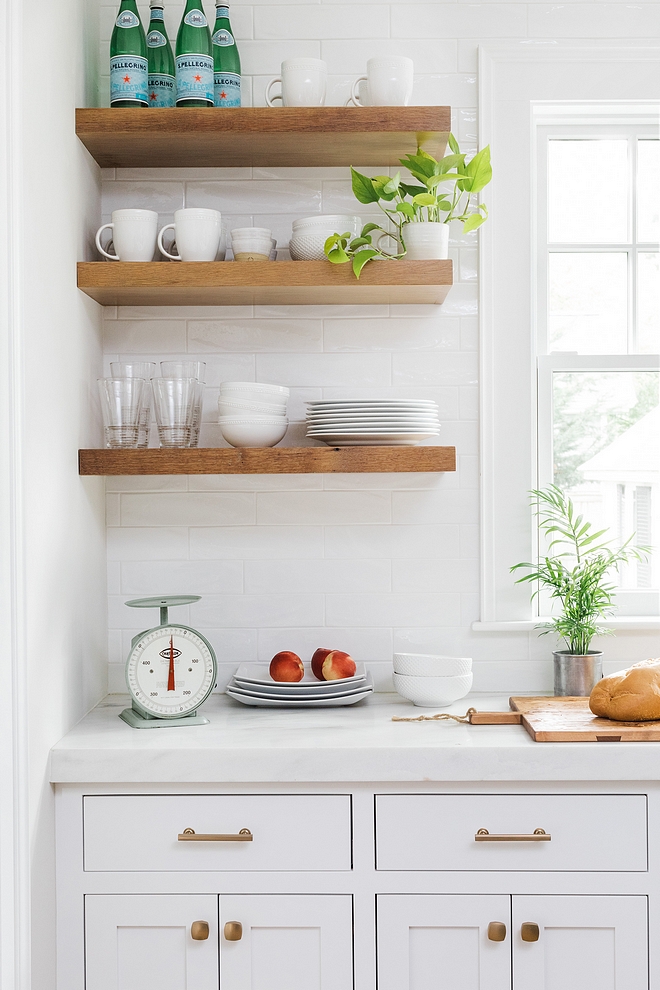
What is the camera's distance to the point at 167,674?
6.15 ft

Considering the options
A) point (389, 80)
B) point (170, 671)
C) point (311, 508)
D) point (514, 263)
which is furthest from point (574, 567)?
point (389, 80)

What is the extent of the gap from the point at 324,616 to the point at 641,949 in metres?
0.98

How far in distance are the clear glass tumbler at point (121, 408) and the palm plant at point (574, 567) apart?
3.22ft

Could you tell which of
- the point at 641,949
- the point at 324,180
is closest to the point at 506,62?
the point at 324,180

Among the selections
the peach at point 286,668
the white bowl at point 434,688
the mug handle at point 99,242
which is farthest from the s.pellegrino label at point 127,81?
the white bowl at point 434,688

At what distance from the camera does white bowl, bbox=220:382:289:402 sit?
1937 mm

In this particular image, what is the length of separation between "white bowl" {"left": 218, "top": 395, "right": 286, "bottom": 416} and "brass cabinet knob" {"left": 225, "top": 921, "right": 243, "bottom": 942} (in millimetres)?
1038

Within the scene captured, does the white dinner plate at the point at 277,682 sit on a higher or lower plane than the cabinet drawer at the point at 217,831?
higher

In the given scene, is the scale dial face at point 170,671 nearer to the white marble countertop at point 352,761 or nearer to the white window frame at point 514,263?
the white marble countertop at point 352,761

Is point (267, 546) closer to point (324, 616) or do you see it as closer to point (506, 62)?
point (324, 616)

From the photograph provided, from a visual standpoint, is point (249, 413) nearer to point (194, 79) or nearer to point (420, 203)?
point (420, 203)

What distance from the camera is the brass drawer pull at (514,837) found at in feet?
5.44

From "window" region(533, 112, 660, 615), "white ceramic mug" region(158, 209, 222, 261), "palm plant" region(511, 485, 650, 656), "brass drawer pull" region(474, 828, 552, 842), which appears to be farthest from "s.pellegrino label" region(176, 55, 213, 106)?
"brass drawer pull" region(474, 828, 552, 842)

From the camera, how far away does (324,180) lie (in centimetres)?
218
